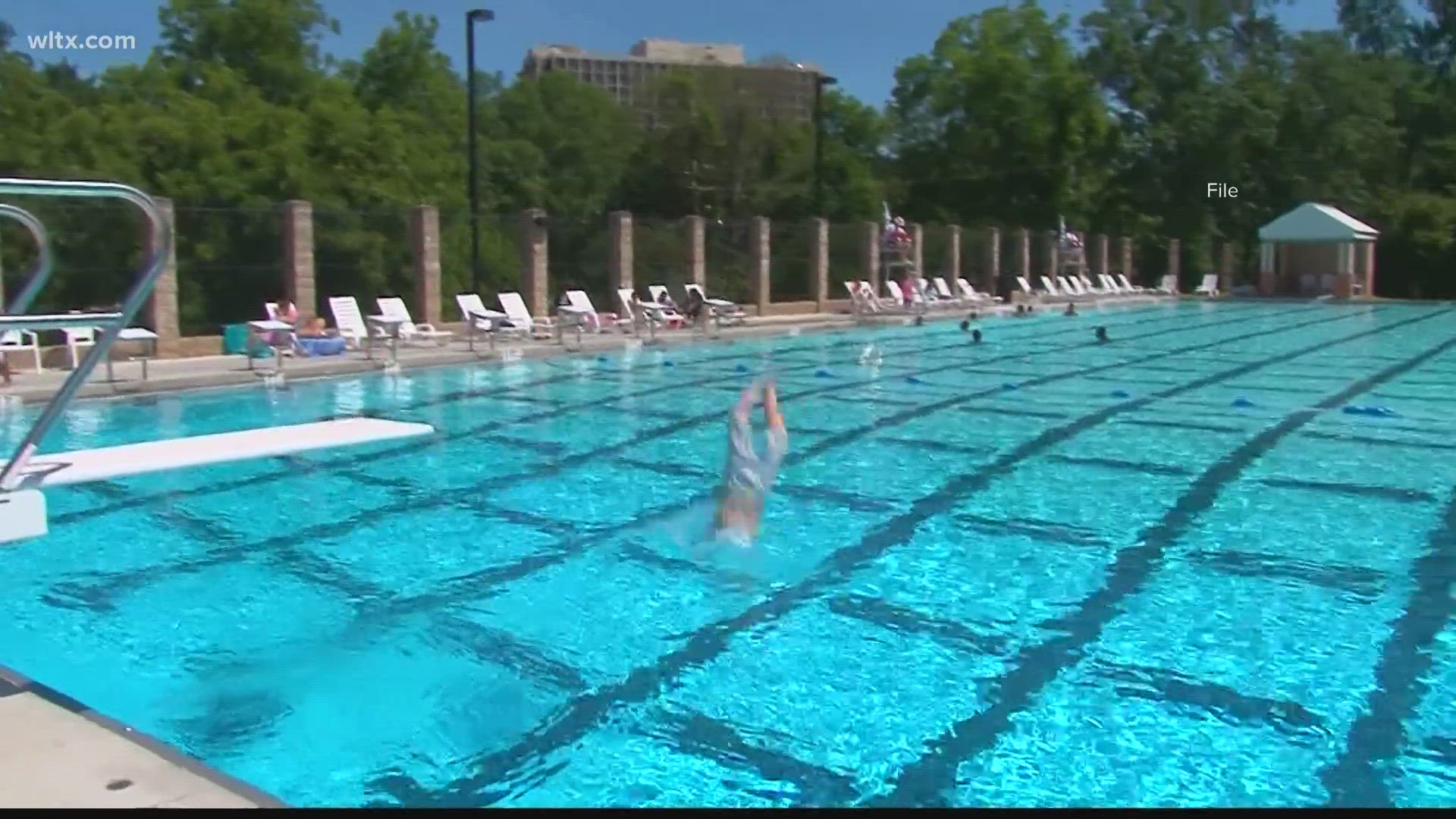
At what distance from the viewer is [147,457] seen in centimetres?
598

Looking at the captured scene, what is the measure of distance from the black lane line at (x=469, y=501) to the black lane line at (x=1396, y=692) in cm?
382

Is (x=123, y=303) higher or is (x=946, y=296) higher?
(x=946, y=296)

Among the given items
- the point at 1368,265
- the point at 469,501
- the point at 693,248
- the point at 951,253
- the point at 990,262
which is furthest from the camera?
the point at 1368,265

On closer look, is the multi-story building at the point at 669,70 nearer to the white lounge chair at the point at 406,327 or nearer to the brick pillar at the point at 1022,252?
the brick pillar at the point at 1022,252

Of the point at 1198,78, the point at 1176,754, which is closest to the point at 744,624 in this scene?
the point at 1176,754

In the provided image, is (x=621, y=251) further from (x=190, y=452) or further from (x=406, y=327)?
(x=190, y=452)

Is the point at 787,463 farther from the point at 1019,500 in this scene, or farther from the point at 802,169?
the point at 802,169

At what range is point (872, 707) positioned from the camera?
15.6 ft

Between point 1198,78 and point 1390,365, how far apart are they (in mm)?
33294

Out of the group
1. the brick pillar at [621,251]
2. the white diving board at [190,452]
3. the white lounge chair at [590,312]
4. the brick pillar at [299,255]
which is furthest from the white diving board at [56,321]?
the brick pillar at [621,251]

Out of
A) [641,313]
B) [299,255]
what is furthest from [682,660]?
[641,313]

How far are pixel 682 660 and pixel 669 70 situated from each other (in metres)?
52.3

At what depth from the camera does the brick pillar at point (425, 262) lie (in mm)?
19734

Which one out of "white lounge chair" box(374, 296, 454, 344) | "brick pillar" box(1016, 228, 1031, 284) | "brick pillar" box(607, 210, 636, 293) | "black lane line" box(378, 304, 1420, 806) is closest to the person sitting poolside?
"brick pillar" box(607, 210, 636, 293)
